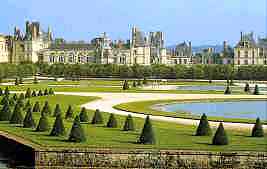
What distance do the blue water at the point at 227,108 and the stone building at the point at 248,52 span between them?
2818 inches

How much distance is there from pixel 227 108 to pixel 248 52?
76.9m

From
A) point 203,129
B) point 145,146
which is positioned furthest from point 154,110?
point 145,146

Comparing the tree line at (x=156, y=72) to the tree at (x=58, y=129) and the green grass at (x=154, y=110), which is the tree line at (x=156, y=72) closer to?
the green grass at (x=154, y=110)

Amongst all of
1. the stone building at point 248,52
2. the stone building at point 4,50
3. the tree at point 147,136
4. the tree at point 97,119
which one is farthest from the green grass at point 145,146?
the stone building at point 248,52

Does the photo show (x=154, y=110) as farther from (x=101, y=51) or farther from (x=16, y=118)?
(x=101, y=51)

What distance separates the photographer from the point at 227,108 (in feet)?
111

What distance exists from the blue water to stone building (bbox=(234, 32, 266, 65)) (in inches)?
2818

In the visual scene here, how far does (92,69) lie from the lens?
8175 centimetres

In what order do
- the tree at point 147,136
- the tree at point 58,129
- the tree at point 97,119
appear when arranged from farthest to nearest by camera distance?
the tree at point 97,119
the tree at point 58,129
the tree at point 147,136

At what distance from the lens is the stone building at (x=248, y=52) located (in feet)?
358

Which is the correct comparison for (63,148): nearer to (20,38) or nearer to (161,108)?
(161,108)

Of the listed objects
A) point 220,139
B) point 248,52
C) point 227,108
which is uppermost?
point 248,52

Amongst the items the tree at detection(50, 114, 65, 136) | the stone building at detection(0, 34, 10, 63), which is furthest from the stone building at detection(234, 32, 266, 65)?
the tree at detection(50, 114, 65, 136)

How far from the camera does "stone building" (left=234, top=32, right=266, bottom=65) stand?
109 m
